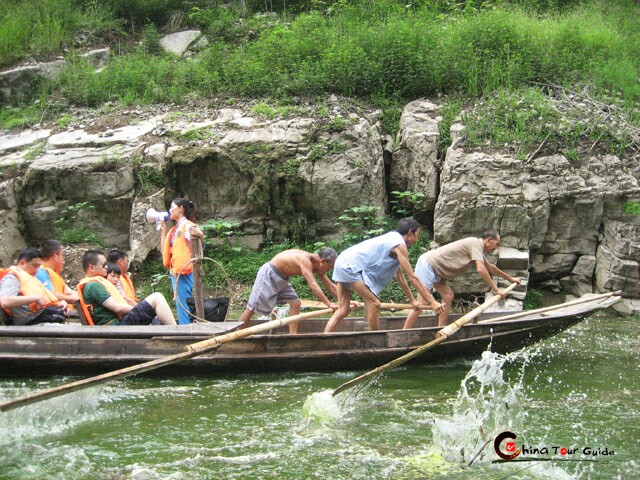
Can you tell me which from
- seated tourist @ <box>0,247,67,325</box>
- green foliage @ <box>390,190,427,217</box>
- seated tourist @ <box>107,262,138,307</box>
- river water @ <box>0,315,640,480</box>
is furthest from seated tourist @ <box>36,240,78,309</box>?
green foliage @ <box>390,190,427,217</box>

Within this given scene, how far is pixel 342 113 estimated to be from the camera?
13391 mm

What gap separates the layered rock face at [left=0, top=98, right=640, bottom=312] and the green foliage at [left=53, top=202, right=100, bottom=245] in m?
0.03

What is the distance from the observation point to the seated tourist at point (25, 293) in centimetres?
777

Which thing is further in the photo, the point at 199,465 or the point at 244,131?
the point at 244,131

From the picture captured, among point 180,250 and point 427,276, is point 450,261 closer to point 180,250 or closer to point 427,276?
point 427,276

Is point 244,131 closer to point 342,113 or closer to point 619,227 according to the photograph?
point 342,113

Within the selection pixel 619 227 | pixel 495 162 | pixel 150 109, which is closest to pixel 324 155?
pixel 495 162

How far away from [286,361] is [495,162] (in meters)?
5.69

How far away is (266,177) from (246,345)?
5.65m

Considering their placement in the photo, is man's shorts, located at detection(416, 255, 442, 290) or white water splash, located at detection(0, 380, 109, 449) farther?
man's shorts, located at detection(416, 255, 442, 290)

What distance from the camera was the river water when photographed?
5.15 m

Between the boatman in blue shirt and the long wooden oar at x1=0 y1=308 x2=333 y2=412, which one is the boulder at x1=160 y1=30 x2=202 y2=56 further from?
the long wooden oar at x1=0 y1=308 x2=333 y2=412

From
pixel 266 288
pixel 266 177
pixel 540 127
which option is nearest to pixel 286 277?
pixel 266 288
